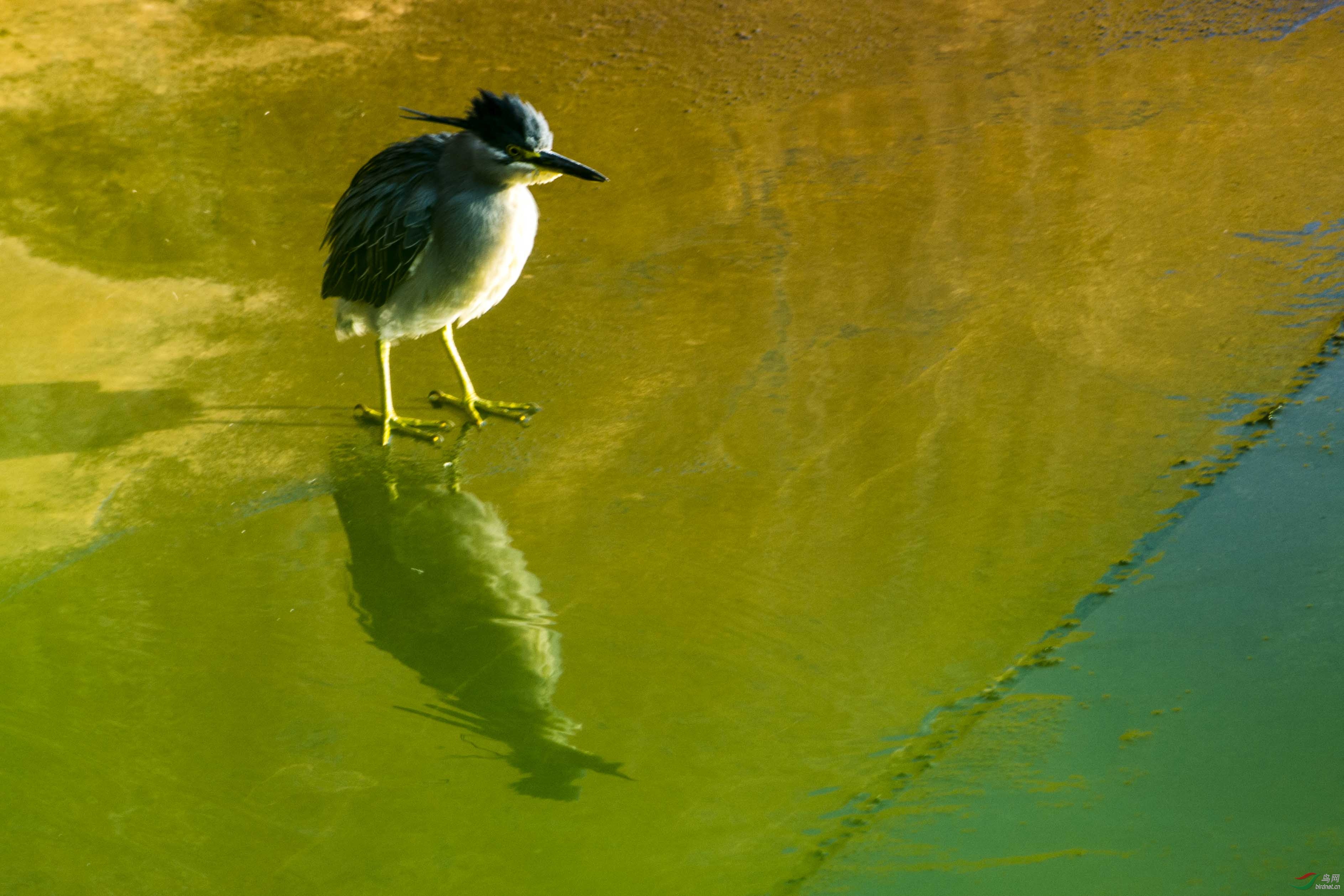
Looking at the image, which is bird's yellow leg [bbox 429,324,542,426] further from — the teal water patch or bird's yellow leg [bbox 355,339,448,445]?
the teal water patch

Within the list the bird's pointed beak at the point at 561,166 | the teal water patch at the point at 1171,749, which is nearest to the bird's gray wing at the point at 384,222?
the bird's pointed beak at the point at 561,166

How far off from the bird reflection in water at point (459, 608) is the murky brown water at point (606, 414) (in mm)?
15

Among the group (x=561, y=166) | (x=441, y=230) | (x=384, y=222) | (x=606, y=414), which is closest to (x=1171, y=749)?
(x=606, y=414)

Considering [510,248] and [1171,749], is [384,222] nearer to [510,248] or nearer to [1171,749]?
[510,248]

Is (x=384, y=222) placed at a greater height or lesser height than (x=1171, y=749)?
greater

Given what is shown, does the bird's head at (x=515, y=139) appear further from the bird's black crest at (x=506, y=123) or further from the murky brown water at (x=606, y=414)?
the murky brown water at (x=606, y=414)

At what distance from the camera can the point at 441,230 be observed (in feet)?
13.2

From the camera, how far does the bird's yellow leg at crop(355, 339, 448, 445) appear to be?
4355 mm

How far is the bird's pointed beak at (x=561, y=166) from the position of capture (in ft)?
12.4

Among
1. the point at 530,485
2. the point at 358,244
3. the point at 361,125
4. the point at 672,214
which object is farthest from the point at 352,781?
the point at 361,125
